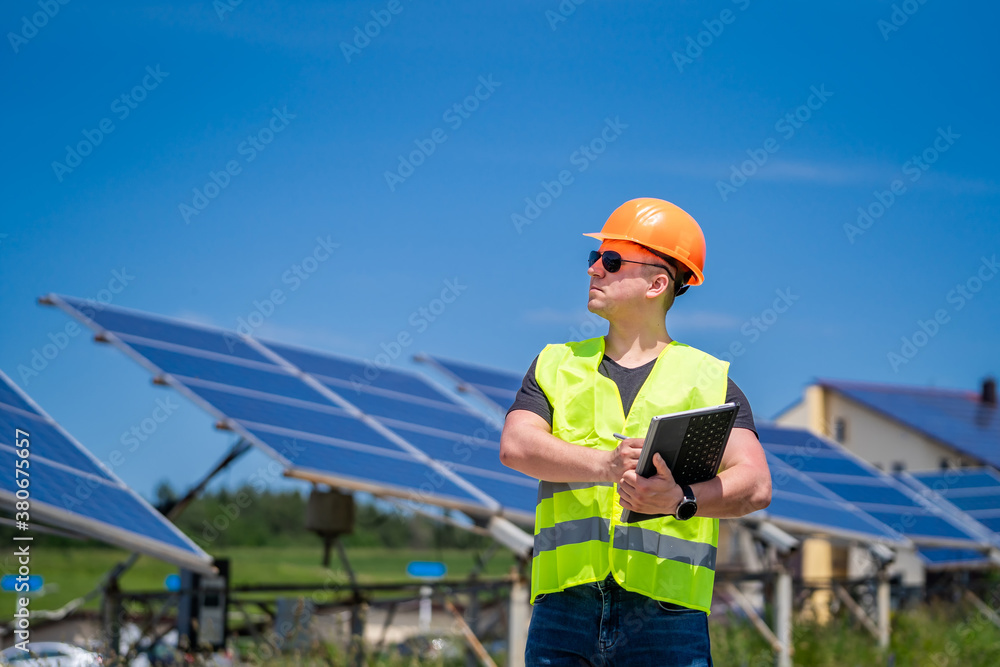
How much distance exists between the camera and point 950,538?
50.4 ft

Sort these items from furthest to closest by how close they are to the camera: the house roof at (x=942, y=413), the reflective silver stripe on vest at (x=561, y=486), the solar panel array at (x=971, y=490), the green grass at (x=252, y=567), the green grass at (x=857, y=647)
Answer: the green grass at (x=252, y=567)
the house roof at (x=942, y=413)
the solar panel array at (x=971, y=490)
the green grass at (x=857, y=647)
the reflective silver stripe on vest at (x=561, y=486)

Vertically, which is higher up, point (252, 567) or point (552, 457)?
point (252, 567)

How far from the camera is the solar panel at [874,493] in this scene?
1542 cm

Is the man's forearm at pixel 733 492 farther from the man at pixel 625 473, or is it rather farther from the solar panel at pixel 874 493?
the solar panel at pixel 874 493

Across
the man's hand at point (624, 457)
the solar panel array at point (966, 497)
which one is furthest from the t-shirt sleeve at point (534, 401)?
the solar panel array at point (966, 497)

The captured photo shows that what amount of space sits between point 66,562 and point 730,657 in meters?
42.7

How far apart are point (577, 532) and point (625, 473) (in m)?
0.37

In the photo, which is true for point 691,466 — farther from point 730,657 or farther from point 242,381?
point 730,657

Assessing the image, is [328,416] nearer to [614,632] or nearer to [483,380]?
[483,380]

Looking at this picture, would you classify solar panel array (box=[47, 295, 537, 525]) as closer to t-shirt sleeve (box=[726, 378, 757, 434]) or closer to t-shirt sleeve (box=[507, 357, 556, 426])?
t-shirt sleeve (box=[507, 357, 556, 426])

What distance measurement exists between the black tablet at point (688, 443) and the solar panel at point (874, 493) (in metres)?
13.0

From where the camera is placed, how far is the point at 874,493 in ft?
54.3

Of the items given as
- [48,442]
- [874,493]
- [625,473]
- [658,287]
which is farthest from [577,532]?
Answer: [874,493]

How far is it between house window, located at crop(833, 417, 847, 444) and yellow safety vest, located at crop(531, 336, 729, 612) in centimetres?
2803
